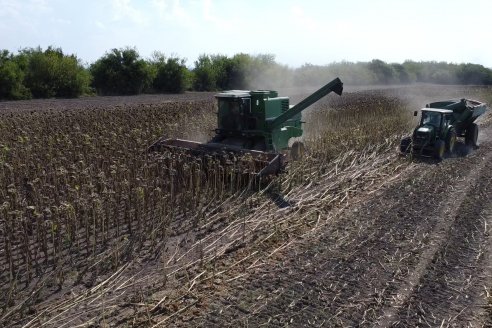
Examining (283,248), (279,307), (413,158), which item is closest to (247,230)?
(283,248)

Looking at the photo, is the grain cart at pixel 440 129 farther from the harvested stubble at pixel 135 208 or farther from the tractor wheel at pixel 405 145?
the harvested stubble at pixel 135 208

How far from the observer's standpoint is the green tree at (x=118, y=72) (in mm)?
37000

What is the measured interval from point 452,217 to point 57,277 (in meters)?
6.84

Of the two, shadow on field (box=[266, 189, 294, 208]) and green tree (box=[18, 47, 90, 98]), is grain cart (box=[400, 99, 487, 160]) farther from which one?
green tree (box=[18, 47, 90, 98])

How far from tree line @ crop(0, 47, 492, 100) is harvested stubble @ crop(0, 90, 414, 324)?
1834cm

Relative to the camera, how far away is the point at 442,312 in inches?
224

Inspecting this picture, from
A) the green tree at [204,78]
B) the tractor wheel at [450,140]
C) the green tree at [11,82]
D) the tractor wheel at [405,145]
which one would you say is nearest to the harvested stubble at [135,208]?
the tractor wheel at [405,145]

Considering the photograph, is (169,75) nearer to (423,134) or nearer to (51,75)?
(51,75)

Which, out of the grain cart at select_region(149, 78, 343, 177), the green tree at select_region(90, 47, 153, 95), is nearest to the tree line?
the green tree at select_region(90, 47, 153, 95)

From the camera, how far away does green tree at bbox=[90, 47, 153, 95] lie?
37.0 metres

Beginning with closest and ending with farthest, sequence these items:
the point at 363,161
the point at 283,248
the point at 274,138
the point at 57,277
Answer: the point at 57,277
the point at 283,248
the point at 274,138
the point at 363,161

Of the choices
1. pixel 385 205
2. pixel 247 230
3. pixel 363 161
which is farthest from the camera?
pixel 363 161

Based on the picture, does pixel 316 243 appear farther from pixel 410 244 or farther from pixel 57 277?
pixel 57 277

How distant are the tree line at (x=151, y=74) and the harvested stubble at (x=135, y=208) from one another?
18337mm
